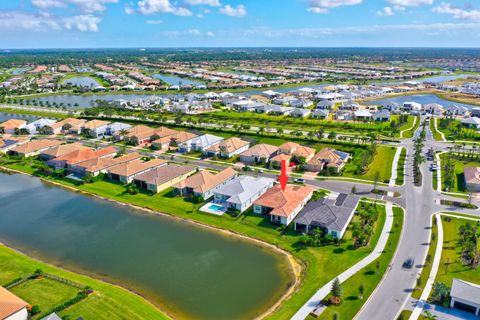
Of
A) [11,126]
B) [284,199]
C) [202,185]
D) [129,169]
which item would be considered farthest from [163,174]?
[11,126]

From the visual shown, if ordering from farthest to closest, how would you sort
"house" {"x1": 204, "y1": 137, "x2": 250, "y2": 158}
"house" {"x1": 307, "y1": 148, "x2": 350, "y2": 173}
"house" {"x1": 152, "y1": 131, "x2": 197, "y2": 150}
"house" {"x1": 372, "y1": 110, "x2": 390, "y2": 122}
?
1. "house" {"x1": 372, "y1": 110, "x2": 390, "y2": 122}
2. "house" {"x1": 152, "y1": 131, "x2": 197, "y2": 150}
3. "house" {"x1": 204, "y1": 137, "x2": 250, "y2": 158}
4. "house" {"x1": 307, "y1": 148, "x2": 350, "y2": 173}

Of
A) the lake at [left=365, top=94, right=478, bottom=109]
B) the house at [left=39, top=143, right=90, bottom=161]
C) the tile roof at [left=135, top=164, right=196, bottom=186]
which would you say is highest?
the lake at [left=365, top=94, right=478, bottom=109]

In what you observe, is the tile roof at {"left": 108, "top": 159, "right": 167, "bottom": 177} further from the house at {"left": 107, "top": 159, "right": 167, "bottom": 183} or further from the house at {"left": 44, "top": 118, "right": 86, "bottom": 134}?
the house at {"left": 44, "top": 118, "right": 86, "bottom": 134}

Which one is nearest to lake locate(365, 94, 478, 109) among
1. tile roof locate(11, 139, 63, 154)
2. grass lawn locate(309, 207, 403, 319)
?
grass lawn locate(309, 207, 403, 319)

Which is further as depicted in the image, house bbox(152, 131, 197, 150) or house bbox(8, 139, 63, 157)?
house bbox(152, 131, 197, 150)

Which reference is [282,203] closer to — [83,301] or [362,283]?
[362,283]

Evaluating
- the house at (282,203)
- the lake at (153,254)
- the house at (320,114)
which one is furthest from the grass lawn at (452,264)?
the house at (320,114)

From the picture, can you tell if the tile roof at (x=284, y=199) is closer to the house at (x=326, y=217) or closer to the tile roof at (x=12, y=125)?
the house at (x=326, y=217)
